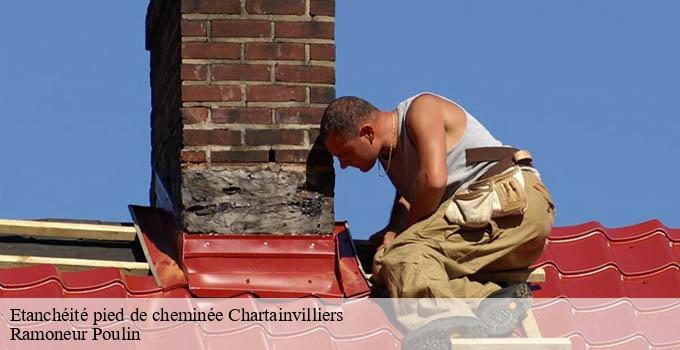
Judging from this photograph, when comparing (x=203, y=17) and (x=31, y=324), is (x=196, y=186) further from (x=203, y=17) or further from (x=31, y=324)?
(x=31, y=324)

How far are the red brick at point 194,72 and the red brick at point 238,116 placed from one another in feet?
0.60

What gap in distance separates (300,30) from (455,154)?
987 millimetres

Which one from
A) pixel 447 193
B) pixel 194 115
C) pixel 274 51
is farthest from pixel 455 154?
pixel 194 115

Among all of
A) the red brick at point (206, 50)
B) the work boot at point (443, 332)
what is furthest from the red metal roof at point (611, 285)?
the red brick at point (206, 50)

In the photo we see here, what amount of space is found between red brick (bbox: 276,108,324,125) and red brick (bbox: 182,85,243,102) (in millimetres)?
215

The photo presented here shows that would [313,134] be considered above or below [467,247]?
above

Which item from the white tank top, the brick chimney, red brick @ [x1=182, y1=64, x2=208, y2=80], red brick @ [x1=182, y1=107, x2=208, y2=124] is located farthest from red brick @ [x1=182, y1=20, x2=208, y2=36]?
the white tank top

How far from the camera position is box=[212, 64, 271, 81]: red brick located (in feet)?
24.8

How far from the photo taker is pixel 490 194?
7168 mm

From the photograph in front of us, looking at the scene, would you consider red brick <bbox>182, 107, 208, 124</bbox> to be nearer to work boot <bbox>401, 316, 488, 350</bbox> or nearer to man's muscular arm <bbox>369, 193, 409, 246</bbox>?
man's muscular arm <bbox>369, 193, 409, 246</bbox>

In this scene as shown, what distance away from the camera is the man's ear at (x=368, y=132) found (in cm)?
734

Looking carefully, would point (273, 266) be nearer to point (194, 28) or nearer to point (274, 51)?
point (274, 51)

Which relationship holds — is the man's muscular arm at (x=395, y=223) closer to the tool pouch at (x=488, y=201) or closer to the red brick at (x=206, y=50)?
the tool pouch at (x=488, y=201)

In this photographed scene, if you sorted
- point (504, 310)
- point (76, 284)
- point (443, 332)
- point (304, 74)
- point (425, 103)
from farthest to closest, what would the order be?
point (304, 74), point (425, 103), point (76, 284), point (504, 310), point (443, 332)
